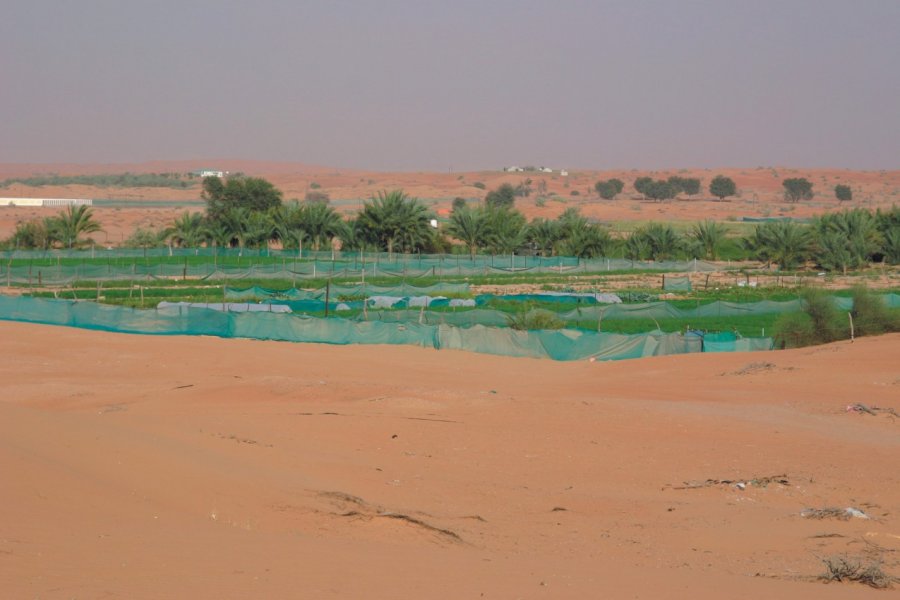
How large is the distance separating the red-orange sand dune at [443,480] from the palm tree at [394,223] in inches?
1876

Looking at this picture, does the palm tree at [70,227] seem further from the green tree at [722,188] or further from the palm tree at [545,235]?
the green tree at [722,188]

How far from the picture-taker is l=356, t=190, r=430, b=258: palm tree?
73.1 meters

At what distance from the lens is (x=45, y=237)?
70750mm

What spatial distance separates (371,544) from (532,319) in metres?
22.9

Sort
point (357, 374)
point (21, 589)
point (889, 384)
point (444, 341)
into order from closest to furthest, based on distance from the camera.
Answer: point (21, 589) → point (889, 384) → point (357, 374) → point (444, 341)

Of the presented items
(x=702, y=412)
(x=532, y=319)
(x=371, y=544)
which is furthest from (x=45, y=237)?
(x=371, y=544)

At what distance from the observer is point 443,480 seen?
14250 mm

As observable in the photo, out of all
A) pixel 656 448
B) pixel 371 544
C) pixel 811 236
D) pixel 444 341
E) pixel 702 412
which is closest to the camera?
pixel 371 544

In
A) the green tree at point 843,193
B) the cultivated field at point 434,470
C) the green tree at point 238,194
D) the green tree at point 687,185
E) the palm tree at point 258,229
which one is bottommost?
the cultivated field at point 434,470

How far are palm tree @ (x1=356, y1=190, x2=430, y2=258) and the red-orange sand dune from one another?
4765 centimetres

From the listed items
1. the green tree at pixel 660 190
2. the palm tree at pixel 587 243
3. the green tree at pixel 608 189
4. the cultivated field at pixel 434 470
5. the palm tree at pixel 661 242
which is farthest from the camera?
the green tree at pixel 608 189

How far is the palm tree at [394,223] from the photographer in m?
73.1

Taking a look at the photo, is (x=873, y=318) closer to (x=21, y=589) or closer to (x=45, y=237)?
(x=21, y=589)

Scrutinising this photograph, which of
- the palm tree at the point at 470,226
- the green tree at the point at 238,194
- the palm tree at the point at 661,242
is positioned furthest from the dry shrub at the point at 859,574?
the green tree at the point at 238,194
